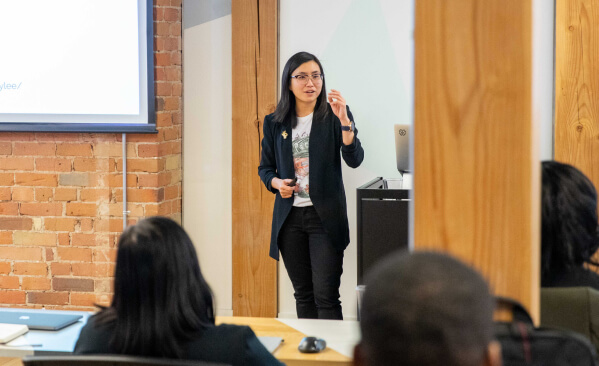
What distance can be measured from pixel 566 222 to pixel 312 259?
1627mm

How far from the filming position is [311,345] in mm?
1771

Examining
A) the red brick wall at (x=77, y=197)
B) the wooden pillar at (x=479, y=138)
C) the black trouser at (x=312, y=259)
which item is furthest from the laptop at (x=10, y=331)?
the red brick wall at (x=77, y=197)

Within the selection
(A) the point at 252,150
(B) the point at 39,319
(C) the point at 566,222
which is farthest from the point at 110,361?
(A) the point at 252,150

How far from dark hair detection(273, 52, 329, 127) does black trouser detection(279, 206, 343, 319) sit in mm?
426

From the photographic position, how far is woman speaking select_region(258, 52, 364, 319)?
301 centimetres

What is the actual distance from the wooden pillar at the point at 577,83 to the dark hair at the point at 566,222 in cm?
205

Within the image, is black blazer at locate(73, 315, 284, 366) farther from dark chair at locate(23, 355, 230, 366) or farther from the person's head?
the person's head

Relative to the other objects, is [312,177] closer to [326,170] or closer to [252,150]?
[326,170]

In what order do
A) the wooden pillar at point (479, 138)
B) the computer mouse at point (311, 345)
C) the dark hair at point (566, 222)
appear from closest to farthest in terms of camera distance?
the wooden pillar at point (479, 138) < the dark hair at point (566, 222) < the computer mouse at point (311, 345)

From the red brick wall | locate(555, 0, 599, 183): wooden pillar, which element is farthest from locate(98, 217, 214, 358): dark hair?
locate(555, 0, 599, 183): wooden pillar

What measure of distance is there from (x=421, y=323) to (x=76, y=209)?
3373mm

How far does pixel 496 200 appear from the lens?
1.13 m

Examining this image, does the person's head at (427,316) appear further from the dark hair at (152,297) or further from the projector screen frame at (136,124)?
the projector screen frame at (136,124)

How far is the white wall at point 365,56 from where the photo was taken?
12.2 feet
